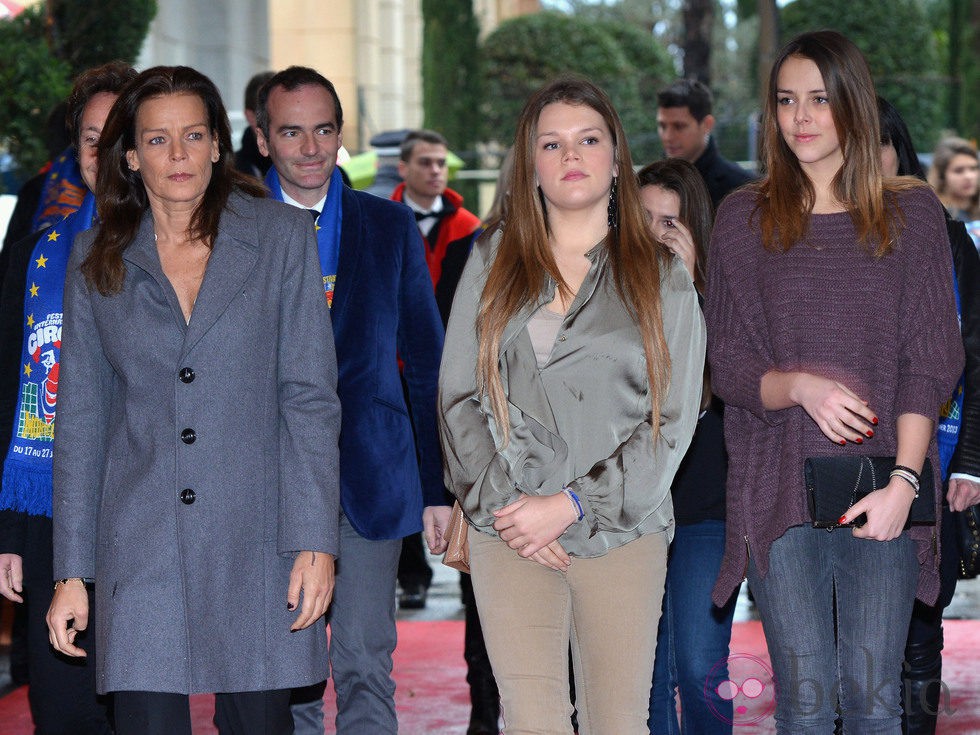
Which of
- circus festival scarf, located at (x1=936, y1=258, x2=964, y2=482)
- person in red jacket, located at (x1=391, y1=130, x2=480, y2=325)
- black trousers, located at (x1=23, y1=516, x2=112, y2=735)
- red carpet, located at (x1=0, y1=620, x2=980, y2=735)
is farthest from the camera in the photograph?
person in red jacket, located at (x1=391, y1=130, x2=480, y2=325)

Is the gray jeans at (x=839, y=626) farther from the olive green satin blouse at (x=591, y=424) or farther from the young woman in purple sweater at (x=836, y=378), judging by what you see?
the olive green satin blouse at (x=591, y=424)

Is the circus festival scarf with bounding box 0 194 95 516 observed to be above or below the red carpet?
above

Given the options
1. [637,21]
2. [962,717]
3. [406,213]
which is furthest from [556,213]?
[637,21]

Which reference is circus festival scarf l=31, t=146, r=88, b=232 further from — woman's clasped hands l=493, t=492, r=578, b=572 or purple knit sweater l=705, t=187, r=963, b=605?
purple knit sweater l=705, t=187, r=963, b=605

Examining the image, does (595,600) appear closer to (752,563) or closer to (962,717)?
(752,563)

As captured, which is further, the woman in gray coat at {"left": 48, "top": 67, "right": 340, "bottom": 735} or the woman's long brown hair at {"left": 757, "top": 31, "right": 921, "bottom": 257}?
the woman's long brown hair at {"left": 757, "top": 31, "right": 921, "bottom": 257}

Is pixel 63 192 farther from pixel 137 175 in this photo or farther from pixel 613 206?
pixel 613 206

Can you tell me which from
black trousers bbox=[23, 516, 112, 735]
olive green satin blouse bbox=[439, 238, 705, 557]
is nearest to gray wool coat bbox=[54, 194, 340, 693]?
olive green satin blouse bbox=[439, 238, 705, 557]

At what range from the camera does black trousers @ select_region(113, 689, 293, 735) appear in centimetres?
369

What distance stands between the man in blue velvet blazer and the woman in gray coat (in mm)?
809

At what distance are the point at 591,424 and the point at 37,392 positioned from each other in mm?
1823

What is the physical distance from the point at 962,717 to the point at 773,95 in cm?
314

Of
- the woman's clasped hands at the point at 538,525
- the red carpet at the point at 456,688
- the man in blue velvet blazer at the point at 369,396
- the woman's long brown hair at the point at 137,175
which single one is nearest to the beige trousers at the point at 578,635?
the woman's clasped hands at the point at 538,525

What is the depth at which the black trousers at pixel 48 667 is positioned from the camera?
4410 mm
